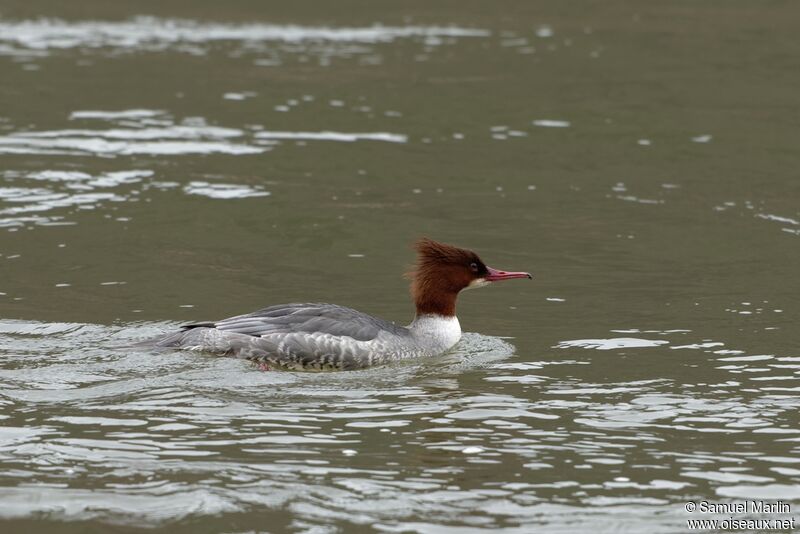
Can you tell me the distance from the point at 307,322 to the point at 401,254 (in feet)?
12.4

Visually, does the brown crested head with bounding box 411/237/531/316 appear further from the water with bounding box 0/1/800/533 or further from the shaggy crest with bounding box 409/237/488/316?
the water with bounding box 0/1/800/533

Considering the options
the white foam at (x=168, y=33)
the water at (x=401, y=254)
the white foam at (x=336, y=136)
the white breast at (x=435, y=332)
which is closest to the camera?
the water at (x=401, y=254)

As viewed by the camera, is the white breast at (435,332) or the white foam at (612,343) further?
the white breast at (435,332)

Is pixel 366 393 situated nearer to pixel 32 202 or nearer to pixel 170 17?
pixel 32 202

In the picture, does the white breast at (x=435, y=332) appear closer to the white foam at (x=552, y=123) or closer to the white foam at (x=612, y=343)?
the white foam at (x=612, y=343)

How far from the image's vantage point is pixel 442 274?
1236cm

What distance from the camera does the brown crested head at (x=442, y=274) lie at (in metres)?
12.3

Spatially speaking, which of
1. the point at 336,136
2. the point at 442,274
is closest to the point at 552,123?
the point at 336,136

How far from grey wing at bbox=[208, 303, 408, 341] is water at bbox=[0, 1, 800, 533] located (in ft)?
1.37

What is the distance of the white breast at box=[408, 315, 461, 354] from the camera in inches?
480

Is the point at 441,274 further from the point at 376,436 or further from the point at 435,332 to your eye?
the point at 376,436

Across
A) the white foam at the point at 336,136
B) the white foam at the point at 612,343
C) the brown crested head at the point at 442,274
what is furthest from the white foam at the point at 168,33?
the white foam at the point at 612,343

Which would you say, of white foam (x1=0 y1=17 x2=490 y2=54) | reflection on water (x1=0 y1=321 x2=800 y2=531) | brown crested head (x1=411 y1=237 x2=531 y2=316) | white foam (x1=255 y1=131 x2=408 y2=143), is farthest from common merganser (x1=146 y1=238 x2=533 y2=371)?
white foam (x1=0 y1=17 x2=490 y2=54)

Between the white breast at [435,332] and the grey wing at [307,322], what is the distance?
371mm
